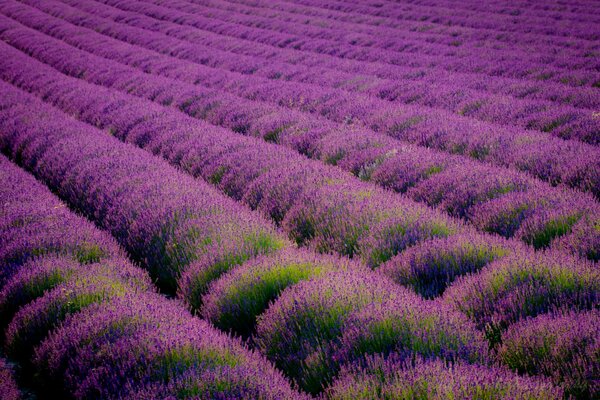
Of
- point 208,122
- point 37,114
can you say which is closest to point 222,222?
point 208,122

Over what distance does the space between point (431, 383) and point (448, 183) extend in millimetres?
3026

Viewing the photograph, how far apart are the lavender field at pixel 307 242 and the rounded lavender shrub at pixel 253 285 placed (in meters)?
0.02

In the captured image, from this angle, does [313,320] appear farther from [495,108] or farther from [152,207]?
[495,108]

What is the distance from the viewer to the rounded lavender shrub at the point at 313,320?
250 cm

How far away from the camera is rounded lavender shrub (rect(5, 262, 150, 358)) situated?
10.0 ft

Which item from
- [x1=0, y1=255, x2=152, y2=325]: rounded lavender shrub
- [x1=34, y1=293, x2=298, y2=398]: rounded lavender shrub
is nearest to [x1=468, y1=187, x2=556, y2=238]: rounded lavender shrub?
[x1=34, y1=293, x2=298, y2=398]: rounded lavender shrub

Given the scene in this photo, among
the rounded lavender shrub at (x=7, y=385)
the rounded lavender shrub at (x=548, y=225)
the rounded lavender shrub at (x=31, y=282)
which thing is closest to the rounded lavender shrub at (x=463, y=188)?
the rounded lavender shrub at (x=548, y=225)

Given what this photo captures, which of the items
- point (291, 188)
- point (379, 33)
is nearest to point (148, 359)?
point (291, 188)

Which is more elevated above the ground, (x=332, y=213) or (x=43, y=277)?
(x=332, y=213)

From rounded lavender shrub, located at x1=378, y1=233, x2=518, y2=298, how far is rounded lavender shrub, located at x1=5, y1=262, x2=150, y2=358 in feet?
6.43

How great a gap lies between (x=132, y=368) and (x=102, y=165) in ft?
13.1

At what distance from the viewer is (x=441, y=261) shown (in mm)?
3307

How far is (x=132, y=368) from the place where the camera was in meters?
2.45

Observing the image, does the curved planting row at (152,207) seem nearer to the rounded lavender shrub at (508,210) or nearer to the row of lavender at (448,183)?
the row of lavender at (448,183)
